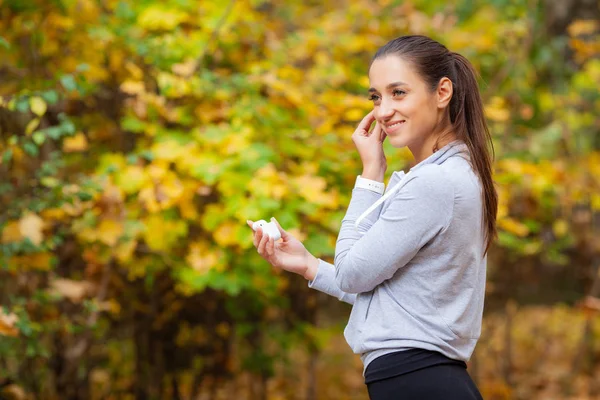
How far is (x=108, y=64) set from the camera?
373cm

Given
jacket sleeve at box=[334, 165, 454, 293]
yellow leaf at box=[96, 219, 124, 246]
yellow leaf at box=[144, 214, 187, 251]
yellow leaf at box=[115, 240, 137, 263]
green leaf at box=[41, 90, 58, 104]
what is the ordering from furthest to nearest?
yellow leaf at box=[144, 214, 187, 251], yellow leaf at box=[115, 240, 137, 263], yellow leaf at box=[96, 219, 124, 246], green leaf at box=[41, 90, 58, 104], jacket sleeve at box=[334, 165, 454, 293]

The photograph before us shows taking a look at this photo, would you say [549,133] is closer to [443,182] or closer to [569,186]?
[569,186]

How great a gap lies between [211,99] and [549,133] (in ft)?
6.62

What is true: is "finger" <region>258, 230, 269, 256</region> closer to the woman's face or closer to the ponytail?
the woman's face

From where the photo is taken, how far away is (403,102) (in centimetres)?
163

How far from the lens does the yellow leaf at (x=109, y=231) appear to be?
116 inches

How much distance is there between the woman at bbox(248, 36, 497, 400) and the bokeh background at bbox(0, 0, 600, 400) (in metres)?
0.66

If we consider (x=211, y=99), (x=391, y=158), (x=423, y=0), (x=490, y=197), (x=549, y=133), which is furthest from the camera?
(x=423, y=0)

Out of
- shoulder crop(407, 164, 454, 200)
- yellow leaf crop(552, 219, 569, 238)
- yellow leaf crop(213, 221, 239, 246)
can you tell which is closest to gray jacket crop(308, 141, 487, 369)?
shoulder crop(407, 164, 454, 200)

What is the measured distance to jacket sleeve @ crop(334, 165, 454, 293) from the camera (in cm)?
151

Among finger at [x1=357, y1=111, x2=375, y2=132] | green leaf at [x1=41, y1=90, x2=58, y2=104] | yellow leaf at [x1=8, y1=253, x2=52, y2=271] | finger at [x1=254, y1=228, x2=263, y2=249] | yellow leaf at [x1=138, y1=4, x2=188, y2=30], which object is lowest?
yellow leaf at [x1=8, y1=253, x2=52, y2=271]

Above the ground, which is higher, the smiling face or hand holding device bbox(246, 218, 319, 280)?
the smiling face

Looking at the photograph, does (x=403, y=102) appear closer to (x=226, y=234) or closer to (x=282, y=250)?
(x=282, y=250)

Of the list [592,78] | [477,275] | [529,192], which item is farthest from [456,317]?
[592,78]
